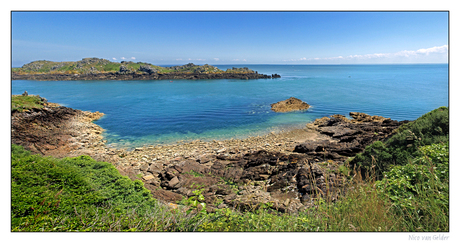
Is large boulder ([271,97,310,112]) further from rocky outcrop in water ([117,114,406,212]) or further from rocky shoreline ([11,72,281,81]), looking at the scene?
rocky shoreline ([11,72,281,81])

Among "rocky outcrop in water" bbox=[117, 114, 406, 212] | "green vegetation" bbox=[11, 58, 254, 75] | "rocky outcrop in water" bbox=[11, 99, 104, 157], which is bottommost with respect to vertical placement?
"rocky outcrop in water" bbox=[117, 114, 406, 212]

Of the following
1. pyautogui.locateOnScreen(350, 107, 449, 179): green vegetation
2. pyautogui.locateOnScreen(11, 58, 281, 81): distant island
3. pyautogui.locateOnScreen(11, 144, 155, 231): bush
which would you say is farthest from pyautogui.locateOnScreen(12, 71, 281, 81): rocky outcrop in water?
pyautogui.locateOnScreen(11, 144, 155, 231): bush

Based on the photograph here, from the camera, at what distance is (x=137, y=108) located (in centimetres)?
3494

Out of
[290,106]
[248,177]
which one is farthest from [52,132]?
[290,106]

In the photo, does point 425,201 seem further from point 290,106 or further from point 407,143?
point 290,106

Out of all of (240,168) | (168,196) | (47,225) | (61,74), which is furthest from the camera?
(61,74)

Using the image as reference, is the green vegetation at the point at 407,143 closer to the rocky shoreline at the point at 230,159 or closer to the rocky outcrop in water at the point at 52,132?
the rocky shoreline at the point at 230,159

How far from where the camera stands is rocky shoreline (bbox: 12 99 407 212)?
309 inches

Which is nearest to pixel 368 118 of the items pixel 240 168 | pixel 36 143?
pixel 240 168

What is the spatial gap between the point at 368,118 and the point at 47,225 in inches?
1197

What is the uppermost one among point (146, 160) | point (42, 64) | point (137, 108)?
point (42, 64)

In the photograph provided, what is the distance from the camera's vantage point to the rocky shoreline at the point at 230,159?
784 cm

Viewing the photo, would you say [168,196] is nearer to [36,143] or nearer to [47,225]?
[47,225]

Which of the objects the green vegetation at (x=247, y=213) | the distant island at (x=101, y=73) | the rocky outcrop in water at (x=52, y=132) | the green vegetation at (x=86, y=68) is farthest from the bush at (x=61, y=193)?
the green vegetation at (x=86, y=68)
